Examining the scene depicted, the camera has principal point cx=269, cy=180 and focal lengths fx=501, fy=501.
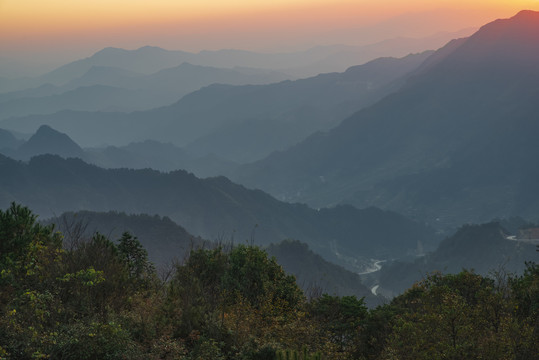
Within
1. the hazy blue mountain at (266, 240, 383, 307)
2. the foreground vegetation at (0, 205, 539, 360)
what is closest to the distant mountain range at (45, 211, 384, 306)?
the hazy blue mountain at (266, 240, 383, 307)

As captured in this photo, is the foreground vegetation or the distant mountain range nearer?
the foreground vegetation

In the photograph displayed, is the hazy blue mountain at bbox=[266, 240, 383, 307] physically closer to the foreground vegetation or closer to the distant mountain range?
the distant mountain range

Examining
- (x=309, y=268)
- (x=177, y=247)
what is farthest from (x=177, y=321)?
(x=309, y=268)

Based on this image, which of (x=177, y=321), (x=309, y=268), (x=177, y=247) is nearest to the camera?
(x=177, y=321)

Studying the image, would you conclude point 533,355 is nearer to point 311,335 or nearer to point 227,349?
point 311,335

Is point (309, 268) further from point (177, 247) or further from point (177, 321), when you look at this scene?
point (177, 321)

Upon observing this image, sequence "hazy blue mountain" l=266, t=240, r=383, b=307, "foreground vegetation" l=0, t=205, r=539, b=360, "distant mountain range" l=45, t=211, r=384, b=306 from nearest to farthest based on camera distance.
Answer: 1. "foreground vegetation" l=0, t=205, r=539, b=360
2. "distant mountain range" l=45, t=211, r=384, b=306
3. "hazy blue mountain" l=266, t=240, r=383, b=307

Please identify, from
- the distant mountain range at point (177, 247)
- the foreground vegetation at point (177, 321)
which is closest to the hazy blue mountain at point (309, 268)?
the distant mountain range at point (177, 247)

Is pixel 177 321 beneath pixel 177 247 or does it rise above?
above

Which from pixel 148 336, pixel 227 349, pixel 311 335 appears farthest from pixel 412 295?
pixel 148 336
